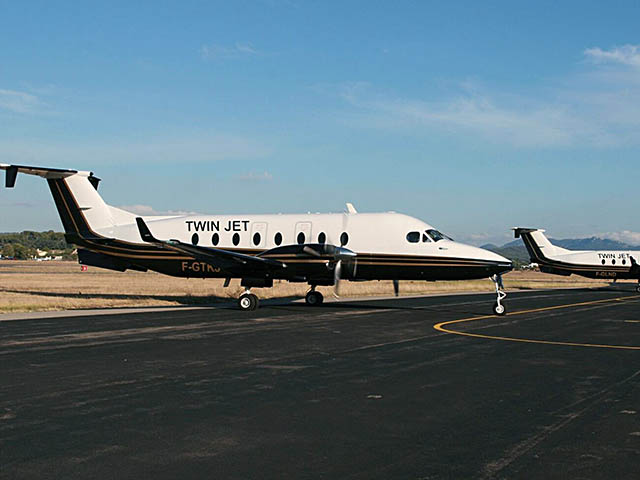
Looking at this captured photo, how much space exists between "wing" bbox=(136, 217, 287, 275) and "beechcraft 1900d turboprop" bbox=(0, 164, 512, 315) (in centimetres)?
4

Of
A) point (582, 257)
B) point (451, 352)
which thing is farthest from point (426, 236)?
point (582, 257)

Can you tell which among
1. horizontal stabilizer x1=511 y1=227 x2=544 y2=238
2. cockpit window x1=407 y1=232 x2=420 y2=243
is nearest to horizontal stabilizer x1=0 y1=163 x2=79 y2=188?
cockpit window x1=407 y1=232 x2=420 y2=243

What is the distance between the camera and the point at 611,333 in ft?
60.8

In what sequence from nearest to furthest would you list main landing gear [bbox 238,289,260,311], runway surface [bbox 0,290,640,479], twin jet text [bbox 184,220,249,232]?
runway surface [bbox 0,290,640,479] < main landing gear [bbox 238,289,260,311] < twin jet text [bbox 184,220,249,232]

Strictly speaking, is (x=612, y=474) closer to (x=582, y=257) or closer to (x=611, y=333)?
(x=611, y=333)

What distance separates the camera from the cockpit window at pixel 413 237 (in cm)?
2567

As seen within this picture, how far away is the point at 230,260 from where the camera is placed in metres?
25.1

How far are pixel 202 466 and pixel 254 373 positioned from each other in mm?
5143

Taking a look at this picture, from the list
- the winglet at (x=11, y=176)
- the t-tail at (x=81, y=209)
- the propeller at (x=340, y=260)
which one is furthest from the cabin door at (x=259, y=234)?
the winglet at (x=11, y=176)

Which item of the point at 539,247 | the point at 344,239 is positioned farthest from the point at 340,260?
the point at 539,247

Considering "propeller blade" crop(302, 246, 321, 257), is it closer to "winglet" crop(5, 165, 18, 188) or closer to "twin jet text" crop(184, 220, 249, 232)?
"twin jet text" crop(184, 220, 249, 232)

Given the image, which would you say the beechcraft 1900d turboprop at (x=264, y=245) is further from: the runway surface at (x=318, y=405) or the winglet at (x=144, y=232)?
the runway surface at (x=318, y=405)

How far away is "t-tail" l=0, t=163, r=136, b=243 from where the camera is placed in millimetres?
29641

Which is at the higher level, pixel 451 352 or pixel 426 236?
pixel 426 236
